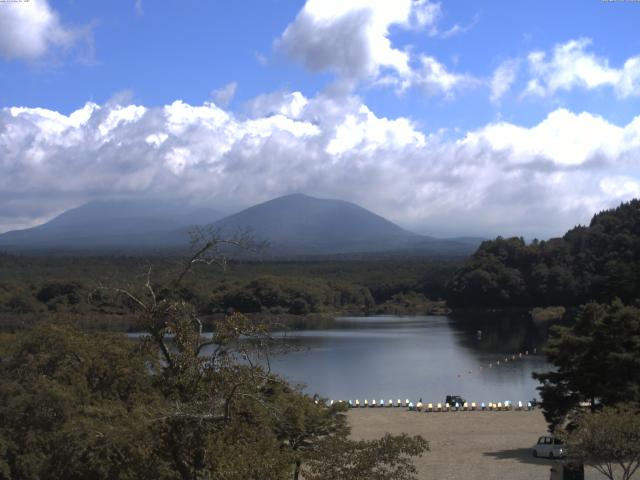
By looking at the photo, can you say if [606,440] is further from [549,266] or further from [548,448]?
[549,266]

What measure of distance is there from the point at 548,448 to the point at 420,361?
2198cm

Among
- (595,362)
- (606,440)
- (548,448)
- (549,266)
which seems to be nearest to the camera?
(606,440)

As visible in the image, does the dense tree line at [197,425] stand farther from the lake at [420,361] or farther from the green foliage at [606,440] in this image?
the lake at [420,361]

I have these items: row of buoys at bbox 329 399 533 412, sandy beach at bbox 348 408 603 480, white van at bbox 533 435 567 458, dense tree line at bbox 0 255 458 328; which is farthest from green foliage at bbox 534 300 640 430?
dense tree line at bbox 0 255 458 328

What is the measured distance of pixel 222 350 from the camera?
21.9 ft

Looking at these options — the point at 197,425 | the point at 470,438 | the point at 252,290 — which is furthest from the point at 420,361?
the point at 197,425

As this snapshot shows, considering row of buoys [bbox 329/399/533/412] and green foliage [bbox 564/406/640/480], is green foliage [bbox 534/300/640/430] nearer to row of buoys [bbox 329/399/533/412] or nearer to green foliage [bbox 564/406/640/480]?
green foliage [bbox 564/406/640/480]

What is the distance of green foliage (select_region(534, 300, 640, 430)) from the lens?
1608cm

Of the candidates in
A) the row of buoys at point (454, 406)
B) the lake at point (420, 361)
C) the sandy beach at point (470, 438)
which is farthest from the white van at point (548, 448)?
the row of buoys at point (454, 406)

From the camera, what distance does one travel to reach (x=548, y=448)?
16875 millimetres

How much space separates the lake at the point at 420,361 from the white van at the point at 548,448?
19.7ft

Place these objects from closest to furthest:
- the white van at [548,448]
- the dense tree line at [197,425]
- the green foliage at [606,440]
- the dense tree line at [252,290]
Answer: the dense tree line at [197,425] < the green foliage at [606,440] < the white van at [548,448] < the dense tree line at [252,290]

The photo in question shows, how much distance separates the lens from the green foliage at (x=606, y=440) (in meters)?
11.7

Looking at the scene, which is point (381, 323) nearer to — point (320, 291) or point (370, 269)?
point (320, 291)
